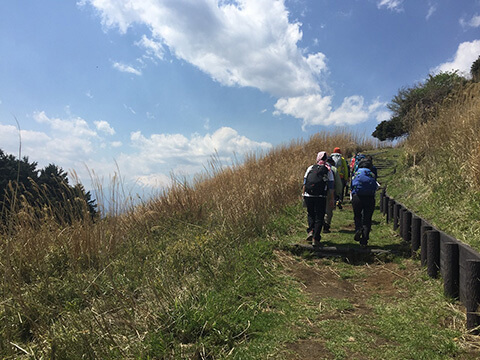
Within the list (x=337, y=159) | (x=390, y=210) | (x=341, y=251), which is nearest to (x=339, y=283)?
(x=341, y=251)

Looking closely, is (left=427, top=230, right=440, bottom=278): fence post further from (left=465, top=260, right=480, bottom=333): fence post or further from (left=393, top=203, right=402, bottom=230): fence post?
(left=393, top=203, right=402, bottom=230): fence post

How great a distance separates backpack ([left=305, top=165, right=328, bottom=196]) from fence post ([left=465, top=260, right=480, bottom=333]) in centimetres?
307

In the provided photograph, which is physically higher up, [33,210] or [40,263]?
[33,210]

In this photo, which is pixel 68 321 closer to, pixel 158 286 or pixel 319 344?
pixel 158 286

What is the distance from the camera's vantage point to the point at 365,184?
606 centimetres

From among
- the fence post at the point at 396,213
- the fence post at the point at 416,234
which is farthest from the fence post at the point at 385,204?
the fence post at the point at 416,234

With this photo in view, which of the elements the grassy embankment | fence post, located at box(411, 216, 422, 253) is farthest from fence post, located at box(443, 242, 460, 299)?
fence post, located at box(411, 216, 422, 253)

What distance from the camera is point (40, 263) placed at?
206 inches

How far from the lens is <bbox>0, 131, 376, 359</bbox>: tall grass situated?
3256 millimetres

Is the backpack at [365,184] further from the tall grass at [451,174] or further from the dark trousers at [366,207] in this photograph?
the tall grass at [451,174]

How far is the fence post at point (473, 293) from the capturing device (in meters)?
3.00

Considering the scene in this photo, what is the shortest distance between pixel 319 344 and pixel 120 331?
2.04 metres

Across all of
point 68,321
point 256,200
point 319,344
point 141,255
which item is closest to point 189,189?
point 256,200

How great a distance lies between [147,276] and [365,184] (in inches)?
164
